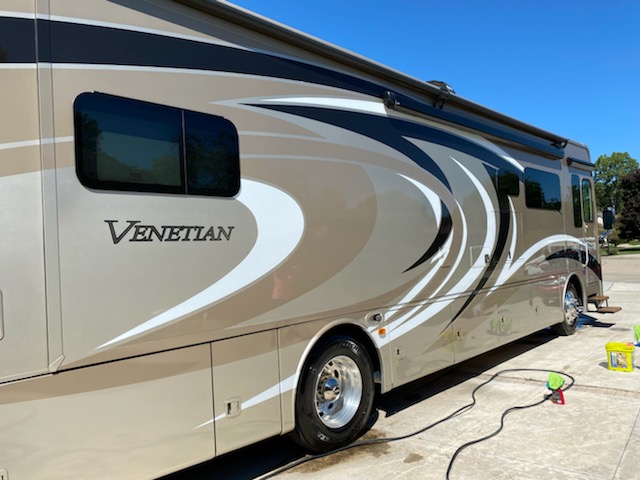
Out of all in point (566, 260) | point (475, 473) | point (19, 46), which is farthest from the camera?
point (566, 260)

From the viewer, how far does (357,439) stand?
441cm

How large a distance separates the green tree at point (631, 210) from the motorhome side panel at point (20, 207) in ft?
173

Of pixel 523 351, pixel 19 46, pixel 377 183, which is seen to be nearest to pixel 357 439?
pixel 377 183

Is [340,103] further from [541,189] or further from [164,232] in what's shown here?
[541,189]

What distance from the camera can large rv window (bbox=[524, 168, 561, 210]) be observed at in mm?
7229

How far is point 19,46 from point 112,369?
1749 mm

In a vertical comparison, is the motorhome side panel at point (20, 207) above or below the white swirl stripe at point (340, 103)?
below

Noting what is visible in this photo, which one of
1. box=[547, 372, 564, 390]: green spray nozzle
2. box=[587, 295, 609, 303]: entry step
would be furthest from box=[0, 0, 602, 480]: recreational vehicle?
box=[587, 295, 609, 303]: entry step

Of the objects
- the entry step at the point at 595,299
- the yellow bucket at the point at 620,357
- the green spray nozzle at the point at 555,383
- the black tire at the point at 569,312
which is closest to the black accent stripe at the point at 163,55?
the green spray nozzle at the point at 555,383

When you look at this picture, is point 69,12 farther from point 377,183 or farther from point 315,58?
point 377,183

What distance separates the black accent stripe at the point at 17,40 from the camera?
252 centimetres

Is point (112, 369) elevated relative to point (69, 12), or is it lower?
lower

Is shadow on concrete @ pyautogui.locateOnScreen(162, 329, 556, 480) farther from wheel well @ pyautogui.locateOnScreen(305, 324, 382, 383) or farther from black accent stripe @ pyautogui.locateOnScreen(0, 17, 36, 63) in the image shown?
black accent stripe @ pyautogui.locateOnScreen(0, 17, 36, 63)

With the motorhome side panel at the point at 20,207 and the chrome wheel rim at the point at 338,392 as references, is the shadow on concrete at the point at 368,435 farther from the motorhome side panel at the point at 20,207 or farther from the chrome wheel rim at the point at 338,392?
the motorhome side panel at the point at 20,207
